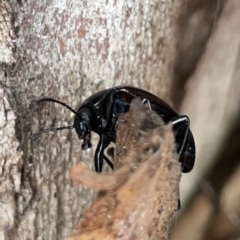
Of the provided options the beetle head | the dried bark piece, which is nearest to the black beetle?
the beetle head

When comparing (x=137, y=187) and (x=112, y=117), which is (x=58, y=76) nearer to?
(x=112, y=117)

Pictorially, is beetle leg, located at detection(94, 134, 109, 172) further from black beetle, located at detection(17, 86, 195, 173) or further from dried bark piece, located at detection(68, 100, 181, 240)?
dried bark piece, located at detection(68, 100, 181, 240)

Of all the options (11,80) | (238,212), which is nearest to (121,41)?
(11,80)

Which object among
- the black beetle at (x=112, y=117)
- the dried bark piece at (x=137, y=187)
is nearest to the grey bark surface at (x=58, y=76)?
the black beetle at (x=112, y=117)

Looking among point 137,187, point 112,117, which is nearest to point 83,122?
point 112,117

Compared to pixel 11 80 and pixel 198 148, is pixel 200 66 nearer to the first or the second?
pixel 198 148

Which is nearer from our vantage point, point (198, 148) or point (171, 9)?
point (171, 9)
